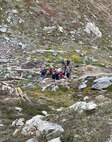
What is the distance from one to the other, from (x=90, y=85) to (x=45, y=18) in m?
23.1

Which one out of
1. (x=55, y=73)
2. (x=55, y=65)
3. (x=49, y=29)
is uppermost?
(x=55, y=73)

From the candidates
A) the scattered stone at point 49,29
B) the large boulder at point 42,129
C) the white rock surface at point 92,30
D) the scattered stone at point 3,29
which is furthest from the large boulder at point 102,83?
the white rock surface at point 92,30

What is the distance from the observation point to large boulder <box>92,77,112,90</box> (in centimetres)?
2927

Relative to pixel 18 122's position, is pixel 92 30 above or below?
below

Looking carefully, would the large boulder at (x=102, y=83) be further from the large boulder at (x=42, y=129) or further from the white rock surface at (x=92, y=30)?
the white rock surface at (x=92, y=30)

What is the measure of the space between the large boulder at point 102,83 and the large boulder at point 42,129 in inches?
416

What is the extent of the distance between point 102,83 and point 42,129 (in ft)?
43.6

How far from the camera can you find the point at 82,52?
4703 centimetres

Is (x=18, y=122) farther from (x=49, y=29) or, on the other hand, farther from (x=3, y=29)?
(x=49, y=29)

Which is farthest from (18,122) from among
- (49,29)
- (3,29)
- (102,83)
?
(49,29)

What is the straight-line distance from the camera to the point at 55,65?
39.8 m

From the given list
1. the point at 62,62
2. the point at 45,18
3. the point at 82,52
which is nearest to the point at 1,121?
Answer: the point at 62,62

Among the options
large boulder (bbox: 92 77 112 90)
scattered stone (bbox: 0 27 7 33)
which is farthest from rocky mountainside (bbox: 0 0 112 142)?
scattered stone (bbox: 0 27 7 33)

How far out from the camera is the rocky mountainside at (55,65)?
59.7ft
